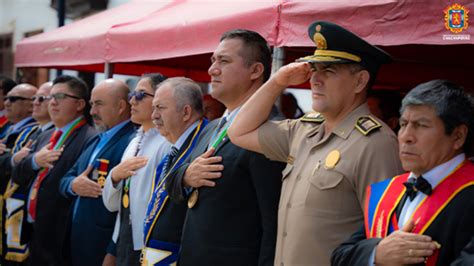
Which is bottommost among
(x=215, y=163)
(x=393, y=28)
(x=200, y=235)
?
(x=200, y=235)

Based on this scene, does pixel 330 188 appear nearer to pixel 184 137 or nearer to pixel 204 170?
pixel 204 170

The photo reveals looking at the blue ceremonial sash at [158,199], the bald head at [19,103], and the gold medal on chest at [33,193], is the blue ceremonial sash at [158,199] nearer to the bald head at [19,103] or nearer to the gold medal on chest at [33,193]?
the gold medal on chest at [33,193]

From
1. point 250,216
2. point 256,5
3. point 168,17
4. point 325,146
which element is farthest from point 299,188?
point 168,17

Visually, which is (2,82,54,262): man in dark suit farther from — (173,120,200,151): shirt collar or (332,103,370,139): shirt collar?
(332,103,370,139): shirt collar

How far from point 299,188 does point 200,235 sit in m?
0.83

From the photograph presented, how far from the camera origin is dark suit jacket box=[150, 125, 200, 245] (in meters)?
4.54

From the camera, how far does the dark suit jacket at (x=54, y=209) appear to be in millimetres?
6371

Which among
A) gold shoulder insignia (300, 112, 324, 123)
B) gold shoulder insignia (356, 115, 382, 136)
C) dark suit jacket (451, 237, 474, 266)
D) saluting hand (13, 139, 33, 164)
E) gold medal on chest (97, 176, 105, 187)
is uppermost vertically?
gold shoulder insignia (356, 115, 382, 136)

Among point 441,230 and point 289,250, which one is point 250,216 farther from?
point 441,230

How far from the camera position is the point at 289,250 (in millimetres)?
3387

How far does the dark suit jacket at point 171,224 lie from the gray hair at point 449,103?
1.97m

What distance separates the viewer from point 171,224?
4.55 meters

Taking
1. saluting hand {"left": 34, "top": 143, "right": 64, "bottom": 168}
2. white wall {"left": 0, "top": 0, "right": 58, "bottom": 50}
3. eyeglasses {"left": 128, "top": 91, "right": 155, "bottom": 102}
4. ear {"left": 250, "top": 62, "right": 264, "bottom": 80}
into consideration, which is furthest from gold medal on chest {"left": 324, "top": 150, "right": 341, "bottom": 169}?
white wall {"left": 0, "top": 0, "right": 58, "bottom": 50}

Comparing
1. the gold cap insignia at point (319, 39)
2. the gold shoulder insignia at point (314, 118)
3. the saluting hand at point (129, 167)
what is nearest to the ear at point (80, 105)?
the saluting hand at point (129, 167)
